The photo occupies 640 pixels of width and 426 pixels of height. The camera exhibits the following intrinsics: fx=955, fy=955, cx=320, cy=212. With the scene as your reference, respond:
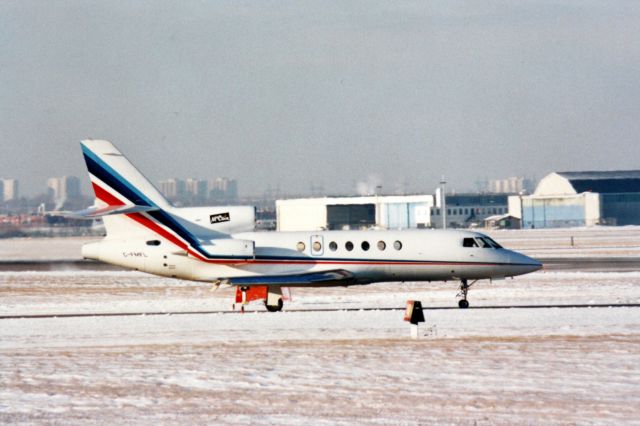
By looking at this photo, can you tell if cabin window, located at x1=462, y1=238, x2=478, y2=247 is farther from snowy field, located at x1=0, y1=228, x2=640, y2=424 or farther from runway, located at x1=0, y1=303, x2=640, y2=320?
runway, located at x1=0, y1=303, x2=640, y2=320

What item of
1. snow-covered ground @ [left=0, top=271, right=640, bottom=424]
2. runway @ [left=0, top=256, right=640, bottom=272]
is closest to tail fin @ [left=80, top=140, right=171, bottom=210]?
snow-covered ground @ [left=0, top=271, right=640, bottom=424]

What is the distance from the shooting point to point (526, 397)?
16.6m

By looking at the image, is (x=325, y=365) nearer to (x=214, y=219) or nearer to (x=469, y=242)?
(x=214, y=219)

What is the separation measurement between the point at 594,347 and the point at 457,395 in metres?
7.02

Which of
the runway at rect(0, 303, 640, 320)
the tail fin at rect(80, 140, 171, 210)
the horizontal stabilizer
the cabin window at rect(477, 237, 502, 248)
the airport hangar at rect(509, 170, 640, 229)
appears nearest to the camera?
the horizontal stabilizer

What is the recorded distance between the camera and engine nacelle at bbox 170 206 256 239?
34.7m

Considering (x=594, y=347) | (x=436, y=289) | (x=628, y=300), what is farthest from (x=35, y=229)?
(x=594, y=347)

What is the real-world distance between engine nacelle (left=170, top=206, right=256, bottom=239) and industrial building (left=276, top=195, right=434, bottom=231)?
3819 inches

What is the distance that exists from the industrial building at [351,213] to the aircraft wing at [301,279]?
97819 millimetres

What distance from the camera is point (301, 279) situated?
34.3 metres

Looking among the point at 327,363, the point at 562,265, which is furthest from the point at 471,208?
the point at 327,363

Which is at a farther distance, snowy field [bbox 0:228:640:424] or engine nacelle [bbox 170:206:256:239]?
engine nacelle [bbox 170:206:256:239]

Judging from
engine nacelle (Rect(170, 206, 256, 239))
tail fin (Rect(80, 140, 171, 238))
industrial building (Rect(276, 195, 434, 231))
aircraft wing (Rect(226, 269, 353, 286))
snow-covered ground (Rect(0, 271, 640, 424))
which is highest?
industrial building (Rect(276, 195, 434, 231))

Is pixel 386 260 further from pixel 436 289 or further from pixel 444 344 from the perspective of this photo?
Result: pixel 444 344
